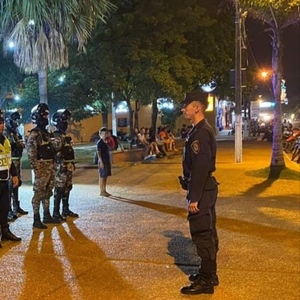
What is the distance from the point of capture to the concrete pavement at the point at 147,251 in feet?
16.7

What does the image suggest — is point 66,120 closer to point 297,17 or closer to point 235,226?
point 235,226

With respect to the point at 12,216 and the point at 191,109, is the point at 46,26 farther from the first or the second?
the point at 191,109

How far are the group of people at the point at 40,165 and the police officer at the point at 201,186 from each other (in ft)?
10.3

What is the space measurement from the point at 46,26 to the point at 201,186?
8.29 meters

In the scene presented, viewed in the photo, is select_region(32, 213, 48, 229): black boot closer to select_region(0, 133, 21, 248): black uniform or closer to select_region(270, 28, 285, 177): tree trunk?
select_region(0, 133, 21, 248): black uniform

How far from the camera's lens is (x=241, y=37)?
19078mm

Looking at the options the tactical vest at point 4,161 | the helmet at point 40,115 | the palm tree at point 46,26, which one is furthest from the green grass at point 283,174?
the tactical vest at point 4,161

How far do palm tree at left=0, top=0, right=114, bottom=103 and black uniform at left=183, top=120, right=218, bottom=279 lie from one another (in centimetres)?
590

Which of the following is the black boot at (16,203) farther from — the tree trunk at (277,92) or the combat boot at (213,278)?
the tree trunk at (277,92)

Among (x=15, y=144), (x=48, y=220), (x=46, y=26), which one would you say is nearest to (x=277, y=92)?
(x=46, y=26)

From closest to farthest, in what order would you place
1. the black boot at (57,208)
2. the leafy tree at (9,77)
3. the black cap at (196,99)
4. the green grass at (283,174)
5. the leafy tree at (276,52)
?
1. the black cap at (196,99)
2. the black boot at (57,208)
3. the green grass at (283,174)
4. the leafy tree at (276,52)
5. the leafy tree at (9,77)

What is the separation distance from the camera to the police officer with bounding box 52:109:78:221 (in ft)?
27.6

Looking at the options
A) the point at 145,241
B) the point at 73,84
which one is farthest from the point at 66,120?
the point at 73,84

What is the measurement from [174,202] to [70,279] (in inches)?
199
